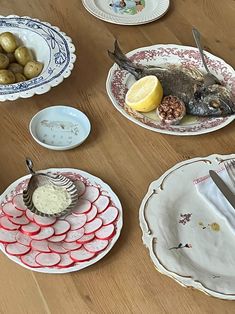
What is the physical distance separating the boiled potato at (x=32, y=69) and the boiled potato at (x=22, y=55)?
3 centimetres

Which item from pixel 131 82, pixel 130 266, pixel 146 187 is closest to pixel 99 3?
pixel 131 82

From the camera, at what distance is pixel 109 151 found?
103 cm

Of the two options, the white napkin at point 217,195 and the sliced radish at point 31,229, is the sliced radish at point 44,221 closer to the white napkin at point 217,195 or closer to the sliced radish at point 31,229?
the sliced radish at point 31,229

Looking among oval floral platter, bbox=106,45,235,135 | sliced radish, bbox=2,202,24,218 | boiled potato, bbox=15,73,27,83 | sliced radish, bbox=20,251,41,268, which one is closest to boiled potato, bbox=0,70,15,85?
boiled potato, bbox=15,73,27,83

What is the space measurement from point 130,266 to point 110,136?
11.9 inches

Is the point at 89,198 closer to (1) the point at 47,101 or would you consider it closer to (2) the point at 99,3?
(1) the point at 47,101

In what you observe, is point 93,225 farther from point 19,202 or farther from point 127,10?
point 127,10

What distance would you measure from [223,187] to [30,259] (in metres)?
0.36

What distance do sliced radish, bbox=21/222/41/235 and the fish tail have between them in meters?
0.42

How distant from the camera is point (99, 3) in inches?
54.9

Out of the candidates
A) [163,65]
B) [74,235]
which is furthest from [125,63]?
[74,235]

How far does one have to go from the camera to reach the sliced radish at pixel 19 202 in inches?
35.7

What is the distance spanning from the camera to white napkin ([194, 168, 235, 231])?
931 mm

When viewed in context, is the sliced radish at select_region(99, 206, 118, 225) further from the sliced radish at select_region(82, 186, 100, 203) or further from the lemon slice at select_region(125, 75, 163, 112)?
the lemon slice at select_region(125, 75, 163, 112)
